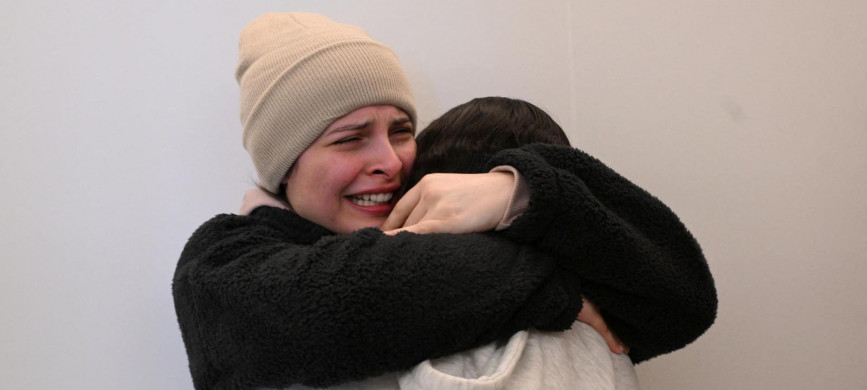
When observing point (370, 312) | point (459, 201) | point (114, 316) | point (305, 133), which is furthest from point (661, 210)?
point (114, 316)

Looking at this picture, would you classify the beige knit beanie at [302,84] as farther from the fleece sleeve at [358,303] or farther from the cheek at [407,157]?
the fleece sleeve at [358,303]

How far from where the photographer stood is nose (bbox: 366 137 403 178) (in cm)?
117

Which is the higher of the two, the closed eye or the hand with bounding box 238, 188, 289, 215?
the closed eye

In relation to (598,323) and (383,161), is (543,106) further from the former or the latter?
(598,323)

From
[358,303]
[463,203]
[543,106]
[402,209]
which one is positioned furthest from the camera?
[543,106]

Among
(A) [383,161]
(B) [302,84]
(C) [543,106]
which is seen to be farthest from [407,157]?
(C) [543,106]

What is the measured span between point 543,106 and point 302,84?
506mm

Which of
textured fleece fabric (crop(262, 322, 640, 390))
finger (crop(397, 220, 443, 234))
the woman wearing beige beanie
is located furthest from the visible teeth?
textured fleece fabric (crop(262, 322, 640, 390))

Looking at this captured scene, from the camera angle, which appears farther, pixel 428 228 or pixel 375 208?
pixel 375 208

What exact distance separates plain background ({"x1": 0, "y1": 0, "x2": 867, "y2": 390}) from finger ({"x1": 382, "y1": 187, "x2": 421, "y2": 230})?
408mm

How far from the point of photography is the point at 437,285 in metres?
0.88

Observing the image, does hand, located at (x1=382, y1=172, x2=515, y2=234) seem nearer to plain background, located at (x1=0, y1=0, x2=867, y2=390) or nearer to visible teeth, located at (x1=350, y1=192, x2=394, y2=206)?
visible teeth, located at (x1=350, y1=192, x2=394, y2=206)

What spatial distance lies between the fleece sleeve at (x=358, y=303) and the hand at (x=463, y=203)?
0.09 feet

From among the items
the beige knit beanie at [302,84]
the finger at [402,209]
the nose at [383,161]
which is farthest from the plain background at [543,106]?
the finger at [402,209]
